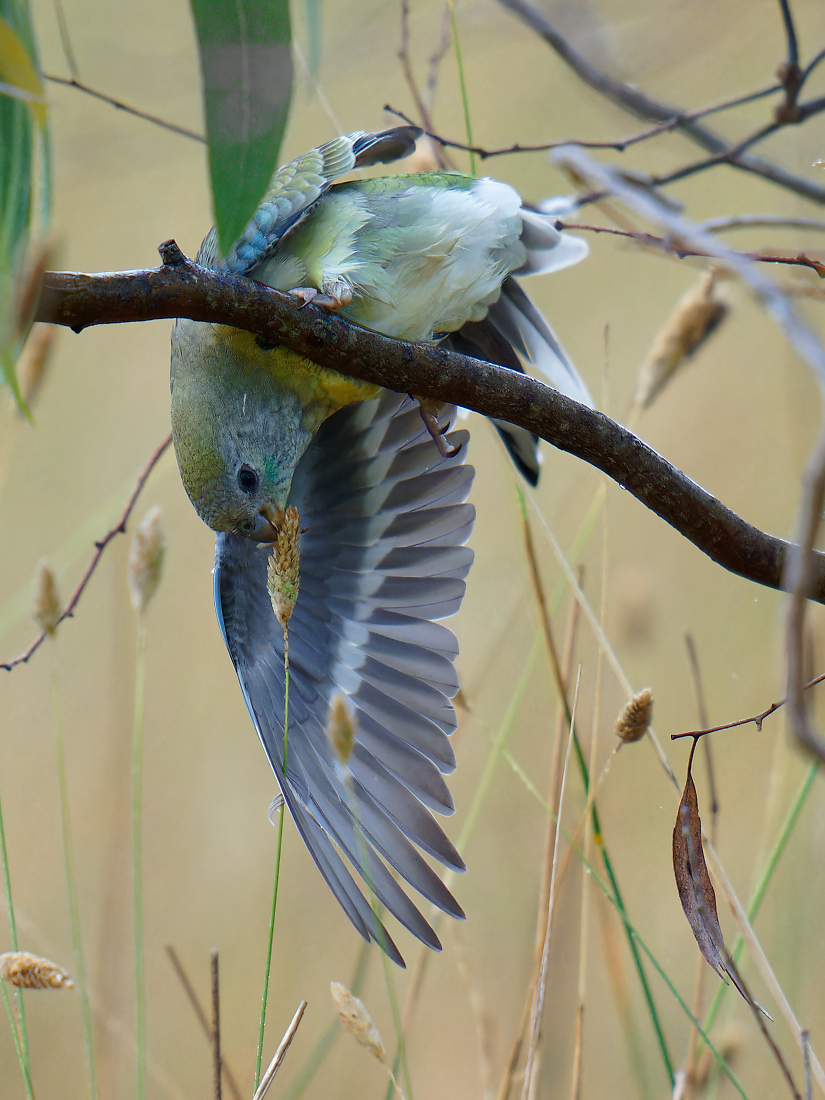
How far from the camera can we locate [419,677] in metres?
1.02

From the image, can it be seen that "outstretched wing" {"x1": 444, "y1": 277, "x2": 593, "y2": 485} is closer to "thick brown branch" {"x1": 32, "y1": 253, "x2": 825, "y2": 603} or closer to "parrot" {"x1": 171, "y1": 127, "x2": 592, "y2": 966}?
"parrot" {"x1": 171, "y1": 127, "x2": 592, "y2": 966}

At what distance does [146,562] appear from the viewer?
80 centimetres

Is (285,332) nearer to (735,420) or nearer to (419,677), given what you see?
(419,677)

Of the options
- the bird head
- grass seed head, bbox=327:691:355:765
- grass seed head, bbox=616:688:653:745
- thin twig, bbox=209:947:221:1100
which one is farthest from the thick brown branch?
thin twig, bbox=209:947:221:1100

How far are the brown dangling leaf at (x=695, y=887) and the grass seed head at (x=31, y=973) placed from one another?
0.43m

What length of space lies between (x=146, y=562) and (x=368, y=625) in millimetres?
374

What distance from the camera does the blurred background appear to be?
1162 mm

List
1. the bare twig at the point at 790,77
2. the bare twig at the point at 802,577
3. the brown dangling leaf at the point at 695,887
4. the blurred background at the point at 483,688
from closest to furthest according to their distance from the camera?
the bare twig at the point at 802,577 → the brown dangling leaf at the point at 695,887 → the bare twig at the point at 790,77 → the blurred background at the point at 483,688

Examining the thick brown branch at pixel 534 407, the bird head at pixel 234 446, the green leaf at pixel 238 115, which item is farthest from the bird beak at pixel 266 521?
the green leaf at pixel 238 115

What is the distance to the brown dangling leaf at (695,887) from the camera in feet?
1.87

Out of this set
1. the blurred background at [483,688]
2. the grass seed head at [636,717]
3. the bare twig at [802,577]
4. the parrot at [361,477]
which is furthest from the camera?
the blurred background at [483,688]

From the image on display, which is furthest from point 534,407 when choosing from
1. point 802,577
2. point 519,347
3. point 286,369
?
point 519,347

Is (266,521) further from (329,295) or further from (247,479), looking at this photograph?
(329,295)

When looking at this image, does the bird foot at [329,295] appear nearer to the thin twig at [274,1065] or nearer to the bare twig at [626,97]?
the bare twig at [626,97]
